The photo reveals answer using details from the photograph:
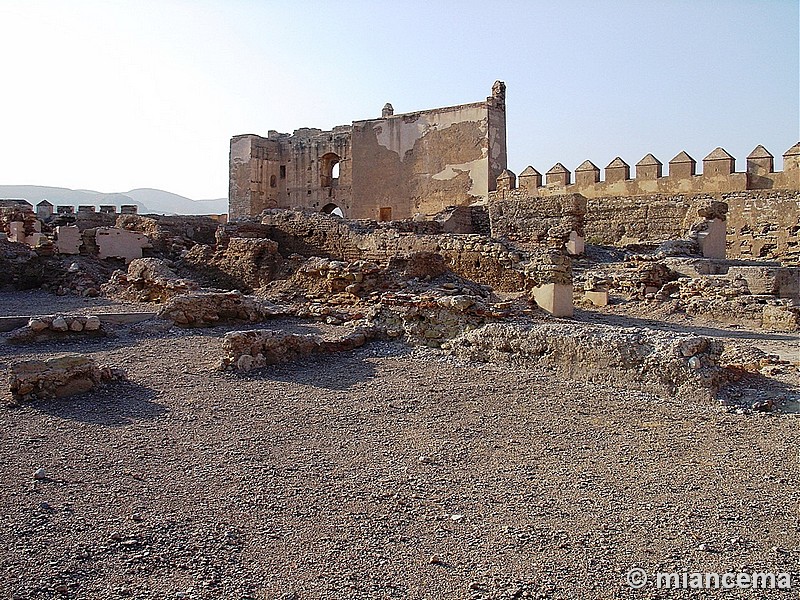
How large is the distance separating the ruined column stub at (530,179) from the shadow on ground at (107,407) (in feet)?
64.4

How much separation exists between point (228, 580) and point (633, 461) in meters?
2.77

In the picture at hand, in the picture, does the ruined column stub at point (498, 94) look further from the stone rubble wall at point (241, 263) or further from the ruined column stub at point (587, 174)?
the stone rubble wall at point (241, 263)

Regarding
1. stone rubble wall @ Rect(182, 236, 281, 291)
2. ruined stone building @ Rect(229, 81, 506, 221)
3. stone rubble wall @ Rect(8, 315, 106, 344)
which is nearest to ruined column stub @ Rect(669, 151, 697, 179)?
ruined stone building @ Rect(229, 81, 506, 221)

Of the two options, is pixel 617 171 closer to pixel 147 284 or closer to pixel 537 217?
pixel 537 217

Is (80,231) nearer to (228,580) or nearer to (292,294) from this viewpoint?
(292,294)

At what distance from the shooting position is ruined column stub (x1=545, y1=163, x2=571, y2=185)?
22984 mm

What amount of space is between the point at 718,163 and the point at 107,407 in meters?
19.9

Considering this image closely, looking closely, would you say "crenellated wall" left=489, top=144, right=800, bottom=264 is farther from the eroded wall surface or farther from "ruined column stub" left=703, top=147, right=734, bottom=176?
the eroded wall surface

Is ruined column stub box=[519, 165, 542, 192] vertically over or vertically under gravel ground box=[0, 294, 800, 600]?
over

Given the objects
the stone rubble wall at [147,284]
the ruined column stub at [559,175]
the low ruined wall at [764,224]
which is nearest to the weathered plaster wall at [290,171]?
the ruined column stub at [559,175]

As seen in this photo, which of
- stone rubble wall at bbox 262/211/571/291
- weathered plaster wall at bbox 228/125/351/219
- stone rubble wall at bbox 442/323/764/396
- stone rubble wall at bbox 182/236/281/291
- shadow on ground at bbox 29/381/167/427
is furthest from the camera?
weathered plaster wall at bbox 228/125/351/219

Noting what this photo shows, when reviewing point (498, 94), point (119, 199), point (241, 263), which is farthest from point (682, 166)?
point (119, 199)

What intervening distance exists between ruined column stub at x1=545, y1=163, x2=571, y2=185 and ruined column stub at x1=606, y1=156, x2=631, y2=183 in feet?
4.35

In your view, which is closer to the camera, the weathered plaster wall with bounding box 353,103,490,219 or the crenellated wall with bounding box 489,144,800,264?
the crenellated wall with bounding box 489,144,800,264
